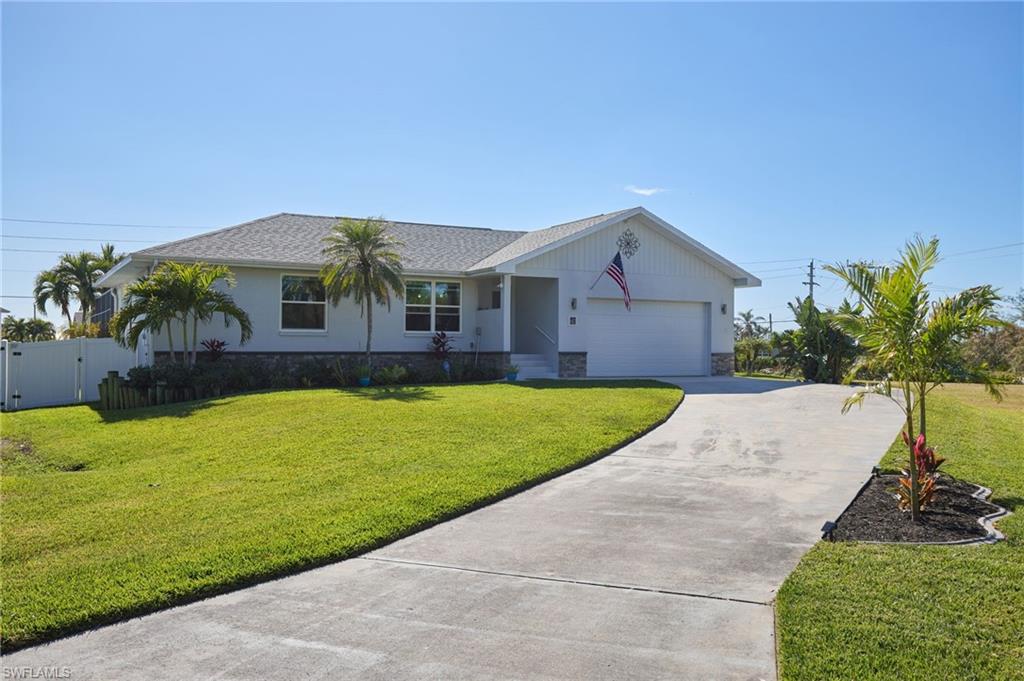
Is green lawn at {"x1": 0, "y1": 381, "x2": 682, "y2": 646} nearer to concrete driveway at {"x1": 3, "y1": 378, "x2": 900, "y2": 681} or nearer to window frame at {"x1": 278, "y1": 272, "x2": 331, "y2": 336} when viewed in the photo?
concrete driveway at {"x1": 3, "y1": 378, "x2": 900, "y2": 681}

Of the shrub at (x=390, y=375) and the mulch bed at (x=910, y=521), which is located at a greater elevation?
the shrub at (x=390, y=375)

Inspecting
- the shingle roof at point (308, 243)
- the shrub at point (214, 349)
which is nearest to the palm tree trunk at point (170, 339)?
the shrub at point (214, 349)

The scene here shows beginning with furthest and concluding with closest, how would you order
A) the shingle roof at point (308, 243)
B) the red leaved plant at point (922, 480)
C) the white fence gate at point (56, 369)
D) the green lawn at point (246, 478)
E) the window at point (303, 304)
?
the window at point (303, 304) → the shingle roof at point (308, 243) → the white fence gate at point (56, 369) → the red leaved plant at point (922, 480) → the green lawn at point (246, 478)

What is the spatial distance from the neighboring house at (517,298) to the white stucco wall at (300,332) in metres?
0.03

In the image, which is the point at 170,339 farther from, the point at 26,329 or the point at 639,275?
the point at 26,329

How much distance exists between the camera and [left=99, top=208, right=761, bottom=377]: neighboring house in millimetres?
19828

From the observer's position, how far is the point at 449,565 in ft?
19.3

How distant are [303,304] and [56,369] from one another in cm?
652

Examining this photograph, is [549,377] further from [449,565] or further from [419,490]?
[449,565]

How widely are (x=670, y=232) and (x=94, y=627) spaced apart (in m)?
20.0

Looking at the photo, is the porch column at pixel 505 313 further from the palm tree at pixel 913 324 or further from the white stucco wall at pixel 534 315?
the palm tree at pixel 913 324

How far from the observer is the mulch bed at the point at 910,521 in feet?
21.7

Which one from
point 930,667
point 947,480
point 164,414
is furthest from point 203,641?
point 164,414

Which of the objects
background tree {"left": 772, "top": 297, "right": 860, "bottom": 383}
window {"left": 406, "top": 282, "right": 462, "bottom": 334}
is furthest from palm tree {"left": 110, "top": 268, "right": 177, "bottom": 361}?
background tree {"left": 772, "top": 297, "right": 860, "bottom": 383}
